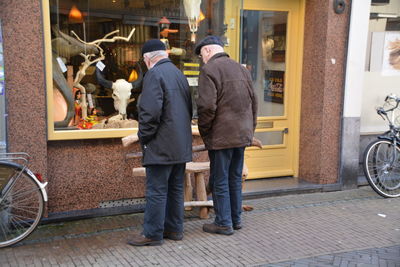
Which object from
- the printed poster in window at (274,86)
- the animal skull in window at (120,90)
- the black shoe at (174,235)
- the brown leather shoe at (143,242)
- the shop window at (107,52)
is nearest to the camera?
the brown leather shoe at (143,242)

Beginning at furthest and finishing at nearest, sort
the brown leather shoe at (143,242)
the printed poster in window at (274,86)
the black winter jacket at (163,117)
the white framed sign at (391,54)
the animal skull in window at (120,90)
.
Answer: the white framed sign at (391,54)
the printed poster in window at (274,86)
the animal skull in window at (120,90)
the brown leather shoe at (143,242)
the black winter jacket at (163,117)

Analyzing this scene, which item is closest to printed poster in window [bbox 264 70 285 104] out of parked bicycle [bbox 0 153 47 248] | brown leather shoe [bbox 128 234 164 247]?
brown leather shoe [bbox 128 234 164 247]

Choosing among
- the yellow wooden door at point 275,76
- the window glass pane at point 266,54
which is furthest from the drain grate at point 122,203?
the window glass pane at point 266,54

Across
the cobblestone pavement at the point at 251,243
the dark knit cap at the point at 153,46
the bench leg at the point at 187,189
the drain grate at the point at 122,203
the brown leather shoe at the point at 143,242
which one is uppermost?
the dark knit cap at the point at 153,46

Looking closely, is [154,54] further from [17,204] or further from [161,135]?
[17,204]

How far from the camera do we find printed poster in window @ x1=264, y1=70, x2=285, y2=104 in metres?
7.00

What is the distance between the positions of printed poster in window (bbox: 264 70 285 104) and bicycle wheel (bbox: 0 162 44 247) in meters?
3.63

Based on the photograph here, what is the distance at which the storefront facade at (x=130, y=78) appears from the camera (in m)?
4.96

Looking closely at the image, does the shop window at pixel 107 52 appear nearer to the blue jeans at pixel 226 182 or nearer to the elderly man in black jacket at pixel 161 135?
the elderly man in black jacket at pixel 161 135

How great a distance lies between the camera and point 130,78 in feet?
19.3

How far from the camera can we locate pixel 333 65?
6.54 metres

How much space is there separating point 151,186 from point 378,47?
15.3ft

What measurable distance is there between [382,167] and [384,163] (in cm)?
7

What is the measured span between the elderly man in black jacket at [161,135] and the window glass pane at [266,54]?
2441mm
